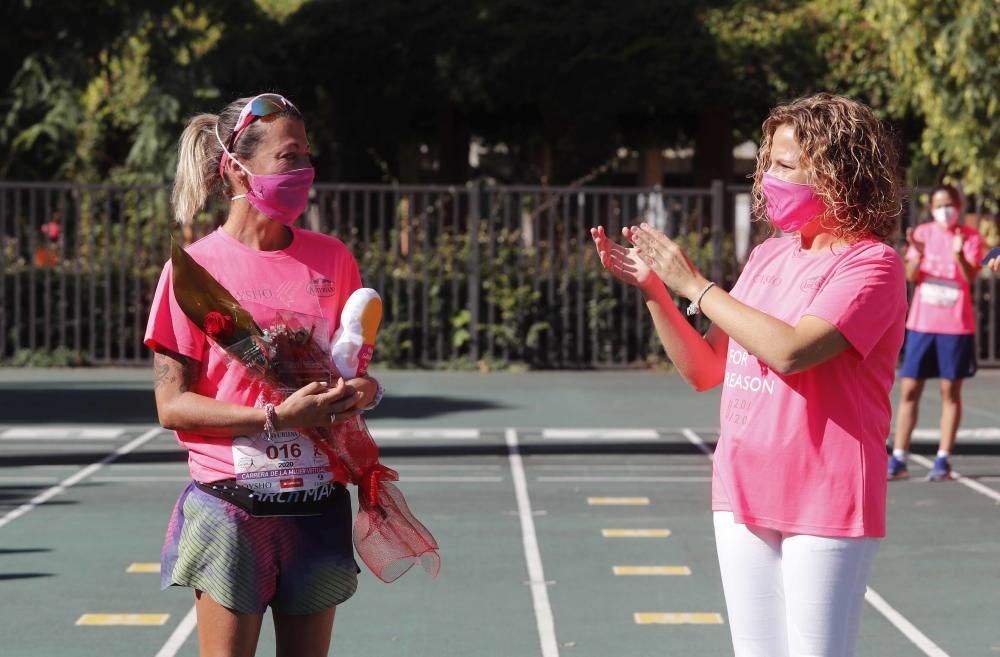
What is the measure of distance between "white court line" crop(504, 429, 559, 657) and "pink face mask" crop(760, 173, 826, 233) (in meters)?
2.77

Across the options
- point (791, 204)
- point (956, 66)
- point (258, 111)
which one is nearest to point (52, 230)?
point (956, 66)

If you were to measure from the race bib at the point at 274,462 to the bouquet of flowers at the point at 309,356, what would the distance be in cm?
4

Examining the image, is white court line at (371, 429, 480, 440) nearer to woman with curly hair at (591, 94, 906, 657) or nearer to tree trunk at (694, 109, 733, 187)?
woman with curly hair at (591, 94, 906, 657)

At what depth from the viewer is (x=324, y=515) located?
340cm

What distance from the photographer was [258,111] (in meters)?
3.41

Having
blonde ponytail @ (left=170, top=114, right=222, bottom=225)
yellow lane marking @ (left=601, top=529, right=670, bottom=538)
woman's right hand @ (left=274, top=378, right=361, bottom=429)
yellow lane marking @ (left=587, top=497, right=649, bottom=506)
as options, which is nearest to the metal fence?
yellow lane marking @ (left=587, top=497, right=649, bottom=506)

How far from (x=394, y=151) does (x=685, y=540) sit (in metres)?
19.2

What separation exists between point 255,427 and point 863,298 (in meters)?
1.31

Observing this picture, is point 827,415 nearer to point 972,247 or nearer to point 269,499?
point 269,499

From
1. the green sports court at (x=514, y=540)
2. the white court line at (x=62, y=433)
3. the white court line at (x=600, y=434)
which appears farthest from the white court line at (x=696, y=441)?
the white court line at (x=62, y=433)

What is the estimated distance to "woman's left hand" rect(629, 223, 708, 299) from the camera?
3.35 metres

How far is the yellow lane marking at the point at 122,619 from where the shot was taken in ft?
20.5

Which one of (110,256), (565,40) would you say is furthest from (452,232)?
(565,40)

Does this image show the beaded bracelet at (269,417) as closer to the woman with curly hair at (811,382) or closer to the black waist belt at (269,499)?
the black waist belt at (269,499)
